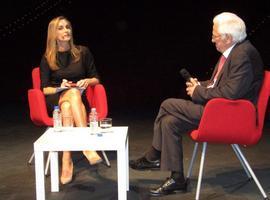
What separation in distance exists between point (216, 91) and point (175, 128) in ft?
1.24

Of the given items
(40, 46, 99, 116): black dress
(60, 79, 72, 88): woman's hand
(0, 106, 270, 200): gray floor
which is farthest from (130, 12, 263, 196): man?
(40, 46, 99, 116): black dress

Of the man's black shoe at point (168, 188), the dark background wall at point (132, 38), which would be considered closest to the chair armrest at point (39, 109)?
the man's black shoe at point (168, 188)

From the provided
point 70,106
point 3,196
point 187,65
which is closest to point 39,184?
point 3,196

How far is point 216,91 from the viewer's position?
3.31m

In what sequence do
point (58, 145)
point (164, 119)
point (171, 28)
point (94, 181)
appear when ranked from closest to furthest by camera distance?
point (58, 145) < point (164, 119) < point (94, 181) < point (171, 28)

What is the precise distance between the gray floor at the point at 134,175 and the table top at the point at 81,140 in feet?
1.50

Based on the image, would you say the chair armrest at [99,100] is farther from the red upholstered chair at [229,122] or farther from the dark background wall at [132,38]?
the dark background wall at [132,38]

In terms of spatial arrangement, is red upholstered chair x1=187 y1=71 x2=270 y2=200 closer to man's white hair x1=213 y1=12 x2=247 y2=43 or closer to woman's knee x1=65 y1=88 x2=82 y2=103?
man's white hair x1=213 y1=12 x2=247 y2=43

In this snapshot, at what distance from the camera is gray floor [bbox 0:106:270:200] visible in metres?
3.44

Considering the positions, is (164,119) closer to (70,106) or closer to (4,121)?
(70,106)

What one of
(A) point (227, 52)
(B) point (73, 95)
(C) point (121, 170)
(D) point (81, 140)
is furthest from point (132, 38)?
(C) point (121, 170)

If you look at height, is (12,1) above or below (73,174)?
above

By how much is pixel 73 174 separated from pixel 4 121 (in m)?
2.26

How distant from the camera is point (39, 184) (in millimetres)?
2994
